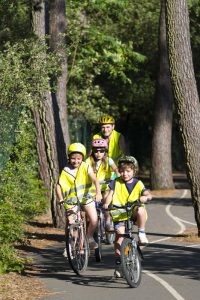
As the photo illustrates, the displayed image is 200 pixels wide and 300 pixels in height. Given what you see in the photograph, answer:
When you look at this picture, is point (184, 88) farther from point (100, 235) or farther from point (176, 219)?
point (176, 219)

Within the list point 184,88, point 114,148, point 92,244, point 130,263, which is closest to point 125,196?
point 130,263

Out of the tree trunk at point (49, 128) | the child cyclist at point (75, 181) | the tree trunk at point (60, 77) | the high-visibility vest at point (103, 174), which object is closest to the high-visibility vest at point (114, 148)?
the high-visibility vest at point (103, 174)

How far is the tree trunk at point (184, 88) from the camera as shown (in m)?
16.8

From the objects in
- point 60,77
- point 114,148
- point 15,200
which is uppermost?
point 60,77

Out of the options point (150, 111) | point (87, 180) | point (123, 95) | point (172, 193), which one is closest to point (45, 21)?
point (87, 180)

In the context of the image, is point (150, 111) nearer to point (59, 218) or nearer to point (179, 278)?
point (59, 218)

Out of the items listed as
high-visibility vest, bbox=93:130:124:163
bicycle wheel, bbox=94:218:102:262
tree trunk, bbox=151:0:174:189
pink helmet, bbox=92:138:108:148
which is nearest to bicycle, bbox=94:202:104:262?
bicycle wheel, bbox=94:218:102:262

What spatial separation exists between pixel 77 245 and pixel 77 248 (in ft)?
0.14

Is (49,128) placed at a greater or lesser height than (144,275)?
greater

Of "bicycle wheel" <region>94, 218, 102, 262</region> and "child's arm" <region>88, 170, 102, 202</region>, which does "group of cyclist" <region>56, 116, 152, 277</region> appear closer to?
"child's arm" <region>88, 170, 102, 202</region>

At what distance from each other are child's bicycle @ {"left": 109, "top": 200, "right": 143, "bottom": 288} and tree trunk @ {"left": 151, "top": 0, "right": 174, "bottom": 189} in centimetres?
2210

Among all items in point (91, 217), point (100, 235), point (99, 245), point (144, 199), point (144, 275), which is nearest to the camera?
point (144, 199)

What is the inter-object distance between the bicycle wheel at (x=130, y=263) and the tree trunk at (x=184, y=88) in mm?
5414

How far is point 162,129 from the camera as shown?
114 feet
